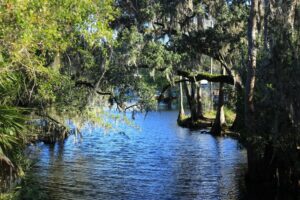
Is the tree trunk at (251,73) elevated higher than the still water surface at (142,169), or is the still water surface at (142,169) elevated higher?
the tree trunk at (251,73)

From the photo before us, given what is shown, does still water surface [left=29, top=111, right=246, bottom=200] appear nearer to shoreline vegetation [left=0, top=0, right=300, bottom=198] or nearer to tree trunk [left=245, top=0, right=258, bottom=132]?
shoreline vegetation [left=0, top=0, right=300, bottom=198]

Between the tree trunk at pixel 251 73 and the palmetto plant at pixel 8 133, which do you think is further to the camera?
the tree trunk at pixel 251 73

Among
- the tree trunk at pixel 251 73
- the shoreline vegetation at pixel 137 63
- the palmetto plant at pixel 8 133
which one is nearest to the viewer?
the palmetto plant at pixel 8 133

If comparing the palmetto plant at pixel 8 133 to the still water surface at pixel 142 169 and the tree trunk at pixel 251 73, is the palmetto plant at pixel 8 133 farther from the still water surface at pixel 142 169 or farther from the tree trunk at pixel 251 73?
the tree trunk at pixel 251 73

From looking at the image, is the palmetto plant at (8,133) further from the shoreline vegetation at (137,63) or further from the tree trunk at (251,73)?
the tree trunk at (251,73)

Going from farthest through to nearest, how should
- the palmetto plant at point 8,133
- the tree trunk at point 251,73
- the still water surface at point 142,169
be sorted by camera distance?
the still water surface at point 142,169
the tree trunk at point 251,73
the palmetto plant at point 8,133

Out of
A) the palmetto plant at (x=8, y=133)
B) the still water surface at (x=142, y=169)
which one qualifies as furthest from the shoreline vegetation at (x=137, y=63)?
the still water surface at (x=142, y=169)

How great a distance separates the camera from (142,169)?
62.2ft

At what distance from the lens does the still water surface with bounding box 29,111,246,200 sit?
14805mm

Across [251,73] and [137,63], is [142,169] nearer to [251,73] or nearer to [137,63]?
[137,63]

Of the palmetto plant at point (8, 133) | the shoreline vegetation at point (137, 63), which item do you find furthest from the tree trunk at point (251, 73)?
the palmetto plant at point (8, 133)

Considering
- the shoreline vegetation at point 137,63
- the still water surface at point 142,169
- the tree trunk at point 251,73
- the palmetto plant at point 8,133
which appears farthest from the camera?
the still water surface at point 142,169

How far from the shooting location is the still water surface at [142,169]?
48.6 ft

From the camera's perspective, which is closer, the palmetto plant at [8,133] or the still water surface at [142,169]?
the palmetto plant at [8,133]
